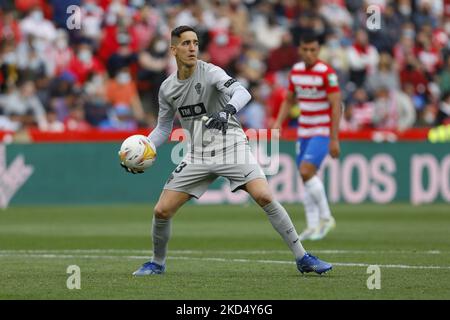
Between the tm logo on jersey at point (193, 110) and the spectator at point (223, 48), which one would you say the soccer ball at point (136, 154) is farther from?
the spectator at point (223, 48)

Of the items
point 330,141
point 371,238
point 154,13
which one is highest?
point 154,13

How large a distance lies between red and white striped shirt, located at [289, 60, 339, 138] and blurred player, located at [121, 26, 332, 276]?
15.8ft

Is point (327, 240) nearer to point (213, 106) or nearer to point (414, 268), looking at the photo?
point (414, 268)

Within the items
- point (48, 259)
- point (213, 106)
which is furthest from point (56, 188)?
point (213, 106)

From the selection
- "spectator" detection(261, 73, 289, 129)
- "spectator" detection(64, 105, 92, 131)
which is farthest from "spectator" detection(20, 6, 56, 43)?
"spectator" detection(261, 73, 289, 129)

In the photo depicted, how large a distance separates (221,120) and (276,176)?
43.6ft

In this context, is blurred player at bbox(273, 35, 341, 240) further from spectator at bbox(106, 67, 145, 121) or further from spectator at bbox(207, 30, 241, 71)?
spectator at bbox(207, 30, 241, 71)

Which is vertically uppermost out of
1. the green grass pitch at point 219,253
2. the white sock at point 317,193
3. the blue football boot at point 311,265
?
the white sock at point 317,193

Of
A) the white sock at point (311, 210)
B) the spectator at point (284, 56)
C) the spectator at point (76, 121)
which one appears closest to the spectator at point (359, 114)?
the spectator at point (284, 56)

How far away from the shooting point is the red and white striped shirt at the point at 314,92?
15578mm

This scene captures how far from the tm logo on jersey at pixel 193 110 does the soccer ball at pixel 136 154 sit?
0.47 meters

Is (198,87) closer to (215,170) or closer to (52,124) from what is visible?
(215,170)

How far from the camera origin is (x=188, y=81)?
1081 cm

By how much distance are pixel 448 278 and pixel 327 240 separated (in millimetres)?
5287
